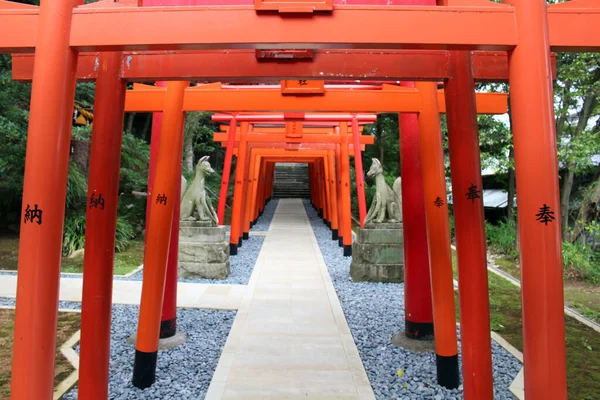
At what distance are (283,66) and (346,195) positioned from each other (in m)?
8.20

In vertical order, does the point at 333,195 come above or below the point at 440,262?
above

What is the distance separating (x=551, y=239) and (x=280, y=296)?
5.02 metres

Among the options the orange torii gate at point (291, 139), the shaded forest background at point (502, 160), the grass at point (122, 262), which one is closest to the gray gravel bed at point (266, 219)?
the orange torii gate at point (291, 139)

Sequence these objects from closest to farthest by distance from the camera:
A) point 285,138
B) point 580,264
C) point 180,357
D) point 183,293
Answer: point 180,357
point 183,293
point 580,264
point 285,138

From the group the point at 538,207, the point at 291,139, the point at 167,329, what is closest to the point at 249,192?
the point at 291,139

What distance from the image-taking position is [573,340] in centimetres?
496

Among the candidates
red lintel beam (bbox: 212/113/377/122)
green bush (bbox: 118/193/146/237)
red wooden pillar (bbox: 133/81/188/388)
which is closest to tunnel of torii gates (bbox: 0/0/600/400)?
red wooden pillar (bbox: 133/81/188/388)

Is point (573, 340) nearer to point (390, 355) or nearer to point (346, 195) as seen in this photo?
point (390, 355)

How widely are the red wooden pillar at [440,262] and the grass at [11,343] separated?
325cm

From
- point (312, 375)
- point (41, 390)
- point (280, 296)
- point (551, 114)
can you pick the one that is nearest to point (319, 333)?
point (312, 375)

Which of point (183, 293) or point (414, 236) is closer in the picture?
point (414, 236)

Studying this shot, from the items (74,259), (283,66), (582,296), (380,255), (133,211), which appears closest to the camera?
(283,66)

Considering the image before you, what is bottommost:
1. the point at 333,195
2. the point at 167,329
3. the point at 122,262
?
the point at 167,329

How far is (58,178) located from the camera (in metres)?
2.13
